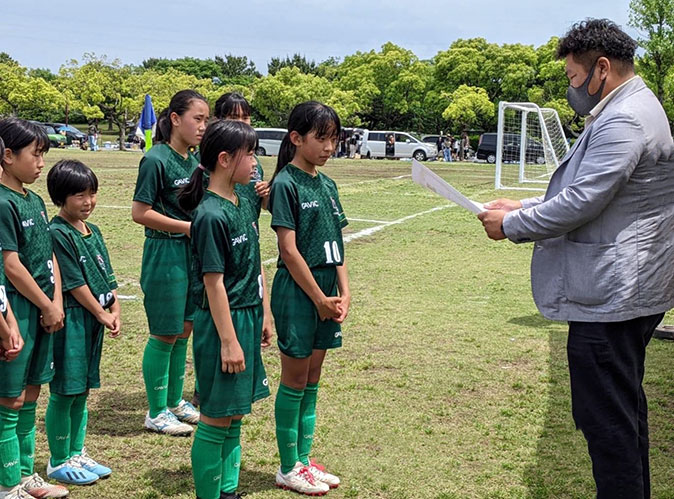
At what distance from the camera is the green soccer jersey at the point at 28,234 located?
3584mm

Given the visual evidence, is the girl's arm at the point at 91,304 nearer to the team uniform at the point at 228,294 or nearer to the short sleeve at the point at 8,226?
the short sleeve at the point at 8,226

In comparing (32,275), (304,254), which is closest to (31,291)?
(32,275)

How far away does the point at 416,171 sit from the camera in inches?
146

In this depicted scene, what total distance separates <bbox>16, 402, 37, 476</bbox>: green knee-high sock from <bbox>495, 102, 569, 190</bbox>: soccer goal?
53.9ft

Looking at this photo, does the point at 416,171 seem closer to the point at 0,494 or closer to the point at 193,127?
the point at 193,127

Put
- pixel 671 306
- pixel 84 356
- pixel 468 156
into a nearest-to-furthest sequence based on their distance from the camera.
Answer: pixel 671 306
pixel 84 356
pixel 468 156

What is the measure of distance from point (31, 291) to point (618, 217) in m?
2.56

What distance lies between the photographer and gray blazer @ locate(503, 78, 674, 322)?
3094mm

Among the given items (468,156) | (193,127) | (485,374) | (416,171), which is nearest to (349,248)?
(485,374)

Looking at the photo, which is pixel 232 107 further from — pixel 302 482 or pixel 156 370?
pixel 302 482

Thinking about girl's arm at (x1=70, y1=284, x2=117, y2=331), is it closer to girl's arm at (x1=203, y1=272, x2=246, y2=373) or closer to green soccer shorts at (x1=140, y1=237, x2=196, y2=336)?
green soccer shorts at (x1=140, y1=237, x2=196, y2=336)

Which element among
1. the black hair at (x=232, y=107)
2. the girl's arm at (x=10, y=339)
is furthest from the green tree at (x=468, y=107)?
the girl's arm at (x=10, y=339)

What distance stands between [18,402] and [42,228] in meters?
0.81

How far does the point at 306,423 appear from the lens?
13.5 ft
